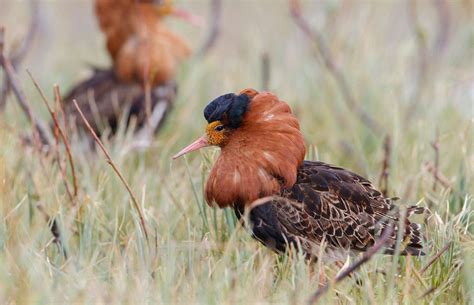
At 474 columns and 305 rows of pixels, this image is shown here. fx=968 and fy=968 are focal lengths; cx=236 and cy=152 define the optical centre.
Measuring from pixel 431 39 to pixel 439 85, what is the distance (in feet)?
5.08

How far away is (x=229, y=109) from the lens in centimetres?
349

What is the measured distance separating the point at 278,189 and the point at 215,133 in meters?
0.31

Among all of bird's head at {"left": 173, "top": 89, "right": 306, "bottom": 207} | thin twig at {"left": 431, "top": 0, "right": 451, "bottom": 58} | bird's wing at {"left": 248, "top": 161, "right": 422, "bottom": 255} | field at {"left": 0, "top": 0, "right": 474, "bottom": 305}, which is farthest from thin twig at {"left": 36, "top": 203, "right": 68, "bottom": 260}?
thin twig at {"left": 431, "top": 0, "right": 451, "bottom": 58}

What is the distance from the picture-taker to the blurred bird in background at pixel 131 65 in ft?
20.1

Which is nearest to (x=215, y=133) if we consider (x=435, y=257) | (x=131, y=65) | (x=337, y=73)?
(x=435, y=257)

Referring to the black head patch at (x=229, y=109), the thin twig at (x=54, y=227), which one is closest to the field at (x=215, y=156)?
→ the thin twig at (x=54, y=227)

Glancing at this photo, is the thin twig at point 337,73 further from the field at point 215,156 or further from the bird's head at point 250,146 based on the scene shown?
the bird's head at point 250,146

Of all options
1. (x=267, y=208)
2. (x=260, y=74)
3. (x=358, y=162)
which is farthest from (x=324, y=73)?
(x=267, y=208)

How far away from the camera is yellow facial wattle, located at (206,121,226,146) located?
3531mm

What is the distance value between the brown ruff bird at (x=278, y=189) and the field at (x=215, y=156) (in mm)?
100

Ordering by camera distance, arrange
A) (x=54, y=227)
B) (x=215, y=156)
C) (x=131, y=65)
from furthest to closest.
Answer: (x=131, y=65), (x=215, y=156), (x=54, y=227)

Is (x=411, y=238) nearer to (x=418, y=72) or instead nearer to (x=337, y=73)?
(x=337, y=73)

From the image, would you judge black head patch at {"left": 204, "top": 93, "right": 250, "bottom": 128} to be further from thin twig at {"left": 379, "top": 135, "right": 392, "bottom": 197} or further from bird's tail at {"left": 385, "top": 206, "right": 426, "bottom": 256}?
thin twig at {"left": 379, "top": 135, "right": 392, "bottom": 197}

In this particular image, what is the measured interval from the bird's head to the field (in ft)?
0.61
